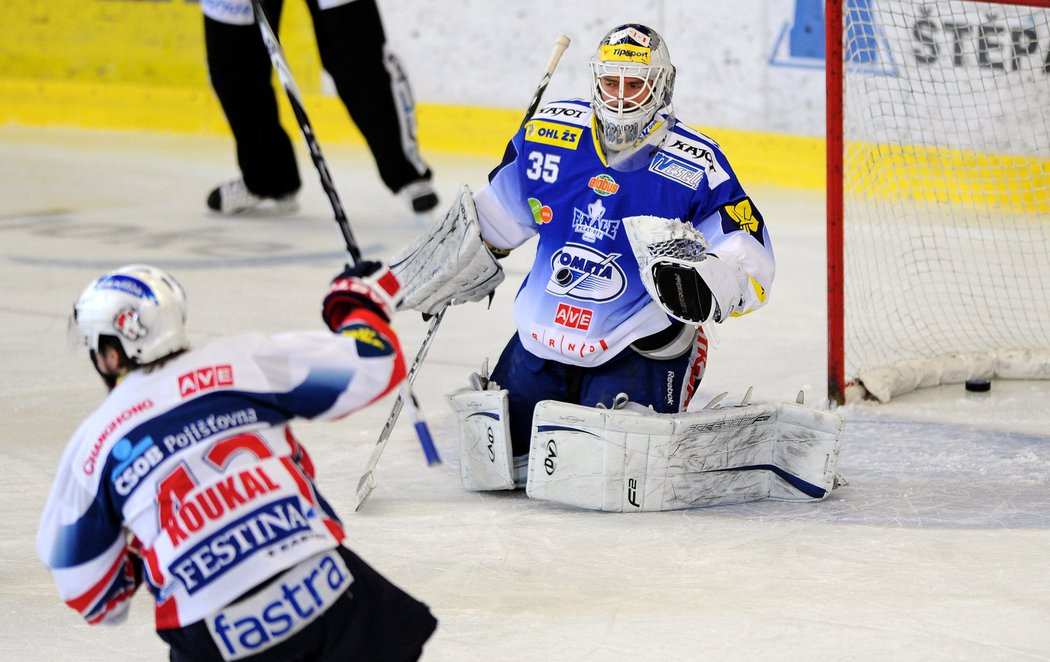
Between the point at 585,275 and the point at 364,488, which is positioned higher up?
the point at 585,275

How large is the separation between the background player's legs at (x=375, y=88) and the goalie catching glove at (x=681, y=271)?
3.28m

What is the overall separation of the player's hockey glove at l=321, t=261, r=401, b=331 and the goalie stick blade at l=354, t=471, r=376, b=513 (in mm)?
1271

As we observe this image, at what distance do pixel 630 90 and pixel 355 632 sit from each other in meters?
1.70

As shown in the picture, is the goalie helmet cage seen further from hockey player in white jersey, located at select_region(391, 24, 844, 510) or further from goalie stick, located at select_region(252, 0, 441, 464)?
goalie stick, located at select_region(252, 0, 441, 464)

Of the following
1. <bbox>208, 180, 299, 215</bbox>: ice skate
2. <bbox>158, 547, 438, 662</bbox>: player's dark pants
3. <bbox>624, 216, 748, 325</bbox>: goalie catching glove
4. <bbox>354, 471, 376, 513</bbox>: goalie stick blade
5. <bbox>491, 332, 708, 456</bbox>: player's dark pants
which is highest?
<bbox>624, 216, 748, 325</bbox>: goalie catching glove

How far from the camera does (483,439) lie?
3.41 meters

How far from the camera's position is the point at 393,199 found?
7543 millimetres

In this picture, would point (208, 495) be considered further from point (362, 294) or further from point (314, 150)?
point (314, 150)

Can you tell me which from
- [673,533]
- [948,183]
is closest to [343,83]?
[948,183]

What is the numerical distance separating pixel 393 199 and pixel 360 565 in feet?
18.5

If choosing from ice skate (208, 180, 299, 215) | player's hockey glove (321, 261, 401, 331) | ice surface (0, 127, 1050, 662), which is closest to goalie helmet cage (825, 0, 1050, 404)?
ice surface (0, 127, 1050, 662)

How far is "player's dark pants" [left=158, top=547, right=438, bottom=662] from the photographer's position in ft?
6.25

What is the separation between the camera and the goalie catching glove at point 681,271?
10.3 feet

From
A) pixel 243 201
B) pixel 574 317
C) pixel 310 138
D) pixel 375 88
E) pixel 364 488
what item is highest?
pixel 310 138
